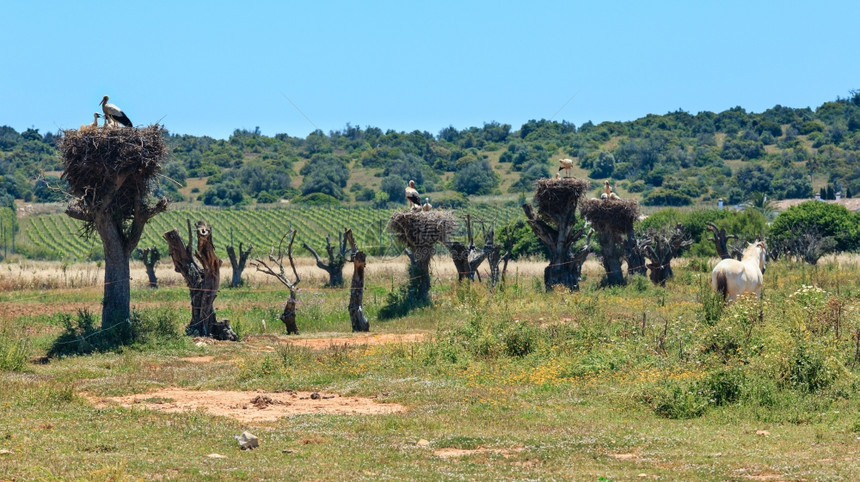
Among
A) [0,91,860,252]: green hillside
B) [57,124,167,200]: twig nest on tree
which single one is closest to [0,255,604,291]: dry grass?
[57,124,167,200]: twig nest on tree

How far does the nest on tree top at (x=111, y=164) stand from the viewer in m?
22.1

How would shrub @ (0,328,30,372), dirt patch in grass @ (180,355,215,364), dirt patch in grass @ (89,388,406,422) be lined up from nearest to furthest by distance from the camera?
dirt patch in grass @ (89,388,406,422)
shrub @ (0,328,30,372)
dirt patch in grass @ (180,355,215,364)

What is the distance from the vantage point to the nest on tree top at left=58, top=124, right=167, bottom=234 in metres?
22.1

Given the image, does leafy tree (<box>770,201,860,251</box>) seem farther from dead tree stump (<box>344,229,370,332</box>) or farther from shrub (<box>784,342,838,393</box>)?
shrub (<box>784,342,838,393</box>)

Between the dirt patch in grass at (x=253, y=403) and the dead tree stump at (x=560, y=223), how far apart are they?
18.4 metres

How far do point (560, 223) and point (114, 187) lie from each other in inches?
643

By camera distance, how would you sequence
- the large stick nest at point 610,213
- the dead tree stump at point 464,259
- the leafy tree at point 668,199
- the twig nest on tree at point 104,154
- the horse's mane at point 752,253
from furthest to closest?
1. the leafy tree at point 668,199
2. the large stick nest at point 610,213
3. the dead tree stump at point 464,259
4. the horse's mane at point 752,253
5. the twig nest on tree at point 104,154

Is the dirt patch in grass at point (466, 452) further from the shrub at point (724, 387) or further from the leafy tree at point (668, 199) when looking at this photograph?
the leafy tree at point (668, 199)

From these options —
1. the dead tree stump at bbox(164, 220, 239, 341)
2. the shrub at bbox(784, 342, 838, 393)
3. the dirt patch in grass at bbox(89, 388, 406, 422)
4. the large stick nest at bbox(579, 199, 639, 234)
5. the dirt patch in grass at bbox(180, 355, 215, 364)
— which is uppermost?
the large stick nest at bbox(579, 199, 639, 234)

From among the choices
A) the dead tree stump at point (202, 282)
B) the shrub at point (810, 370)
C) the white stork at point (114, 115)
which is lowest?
the shrub at point (810, 370)

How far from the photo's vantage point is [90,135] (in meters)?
22.1

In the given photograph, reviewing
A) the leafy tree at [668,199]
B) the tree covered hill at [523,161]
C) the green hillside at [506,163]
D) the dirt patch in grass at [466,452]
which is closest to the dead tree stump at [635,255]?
the dirt patch in grass at [466,452]

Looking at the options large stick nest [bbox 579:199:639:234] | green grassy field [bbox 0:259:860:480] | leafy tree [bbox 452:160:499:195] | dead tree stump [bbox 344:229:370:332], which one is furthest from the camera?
leafy tree [bbox 452:160:499:195]

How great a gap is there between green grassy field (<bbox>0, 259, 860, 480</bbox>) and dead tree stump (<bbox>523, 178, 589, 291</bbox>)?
10.1 metres
